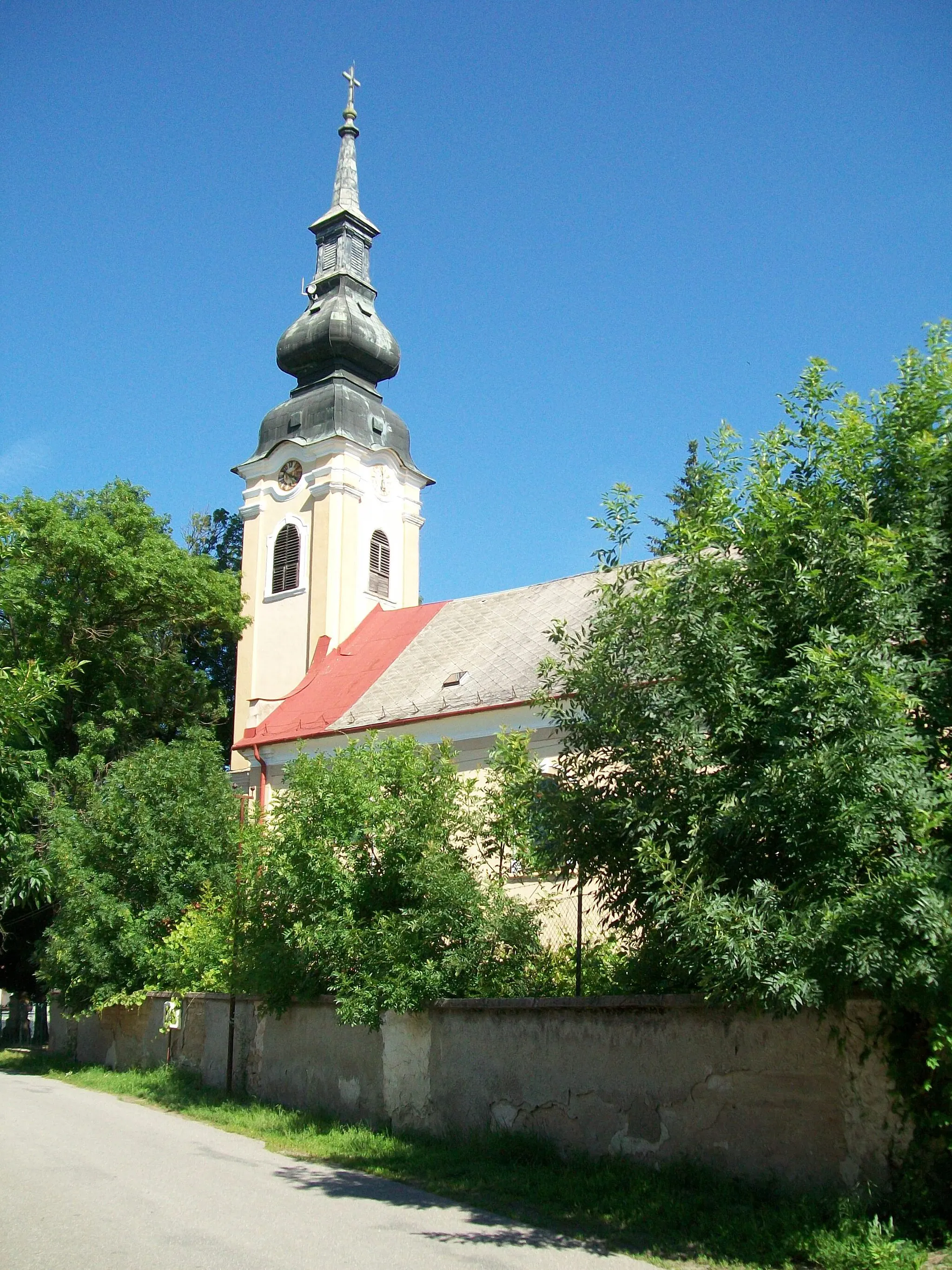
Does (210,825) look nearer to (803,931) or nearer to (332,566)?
(332,566)

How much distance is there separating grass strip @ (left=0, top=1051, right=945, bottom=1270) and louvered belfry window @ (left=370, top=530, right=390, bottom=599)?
21.9 m

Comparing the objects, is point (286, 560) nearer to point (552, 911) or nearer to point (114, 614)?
point (114, 614)

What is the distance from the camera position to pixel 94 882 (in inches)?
811

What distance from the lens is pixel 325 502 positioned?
33625 millimetres

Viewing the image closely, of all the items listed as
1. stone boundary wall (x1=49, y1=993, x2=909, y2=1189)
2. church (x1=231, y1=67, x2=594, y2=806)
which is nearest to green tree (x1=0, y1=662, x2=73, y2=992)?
stone boundary wall (x1=49, y1=993, x2=909, y2=1189)

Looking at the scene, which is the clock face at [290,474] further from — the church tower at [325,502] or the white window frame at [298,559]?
the white window frame at [298,559]

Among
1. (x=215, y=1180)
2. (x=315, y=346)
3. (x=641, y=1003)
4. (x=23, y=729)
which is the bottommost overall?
(x=215, y=1180)

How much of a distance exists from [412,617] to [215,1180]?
2236 cm

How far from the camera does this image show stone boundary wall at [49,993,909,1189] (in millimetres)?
8203

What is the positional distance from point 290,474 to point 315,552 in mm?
3018

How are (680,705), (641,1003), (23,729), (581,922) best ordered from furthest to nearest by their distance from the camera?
(581,922) < (641,1003) < (23,729) < (680,705)

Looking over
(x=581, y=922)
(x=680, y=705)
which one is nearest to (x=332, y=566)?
(x=581, y=922)

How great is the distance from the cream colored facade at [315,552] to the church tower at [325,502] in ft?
0.12

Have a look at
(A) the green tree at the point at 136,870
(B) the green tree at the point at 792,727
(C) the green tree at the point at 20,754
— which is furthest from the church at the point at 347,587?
(B) the green tree at the point at 792,727
